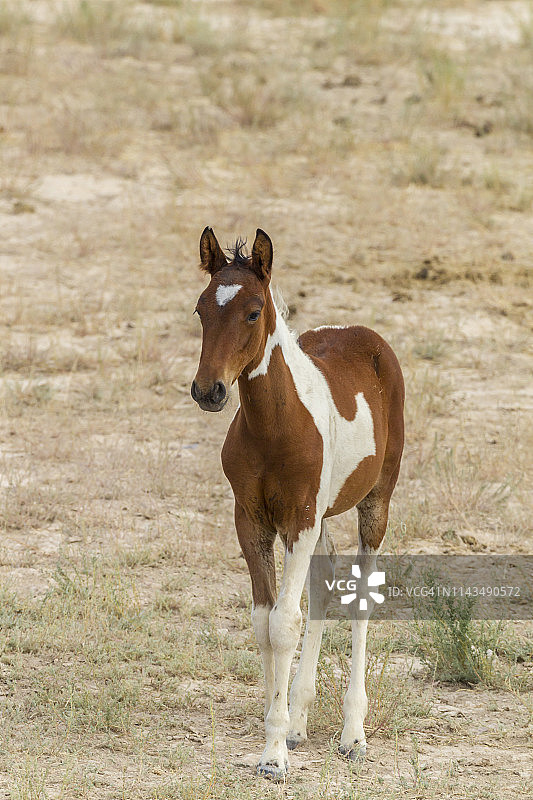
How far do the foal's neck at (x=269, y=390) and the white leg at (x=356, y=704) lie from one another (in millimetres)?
1098

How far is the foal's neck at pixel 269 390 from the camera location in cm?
448

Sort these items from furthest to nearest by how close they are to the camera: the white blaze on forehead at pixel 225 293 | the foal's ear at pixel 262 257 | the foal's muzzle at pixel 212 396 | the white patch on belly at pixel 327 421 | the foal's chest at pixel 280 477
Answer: the white patch on belly at pixel 327 421, the foal's chest at pixel 280 477, the foal's ear at pixel 262 257, the white blaze on forehead at pixel 225 293, the foal's muzzle at pixel 212 396

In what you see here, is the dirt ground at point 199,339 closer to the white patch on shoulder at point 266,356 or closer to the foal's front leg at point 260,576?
the white patch on shoulder at point 266,356

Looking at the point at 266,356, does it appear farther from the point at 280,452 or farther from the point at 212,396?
the point at 212,396

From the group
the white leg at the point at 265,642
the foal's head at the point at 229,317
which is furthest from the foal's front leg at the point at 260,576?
the foal's head at the point at 229,317

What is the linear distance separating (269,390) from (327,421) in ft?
1.25

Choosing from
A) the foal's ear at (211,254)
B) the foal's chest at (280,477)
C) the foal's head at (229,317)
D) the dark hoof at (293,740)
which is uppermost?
the foal's ear at (211,254)

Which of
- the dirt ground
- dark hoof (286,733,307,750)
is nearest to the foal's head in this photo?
the dirt ground

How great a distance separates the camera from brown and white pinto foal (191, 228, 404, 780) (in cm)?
428

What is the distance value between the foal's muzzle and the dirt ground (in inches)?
25.1

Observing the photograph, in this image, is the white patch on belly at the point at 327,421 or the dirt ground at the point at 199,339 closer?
the white patch on belly at the point at 327,421

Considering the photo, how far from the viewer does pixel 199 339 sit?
10.0m

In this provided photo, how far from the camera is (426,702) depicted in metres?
5.39

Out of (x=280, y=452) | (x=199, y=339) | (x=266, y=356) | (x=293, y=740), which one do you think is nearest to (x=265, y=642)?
(x=293, y=740)
